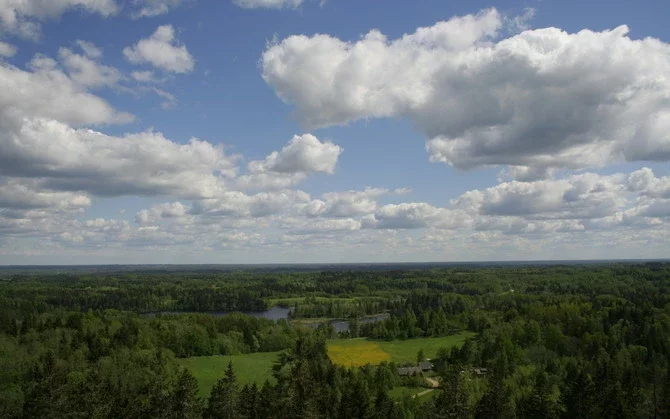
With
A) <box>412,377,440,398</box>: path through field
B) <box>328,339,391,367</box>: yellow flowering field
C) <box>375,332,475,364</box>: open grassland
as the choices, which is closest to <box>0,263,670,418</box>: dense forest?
<box>412,377,440,398</box>: path through field

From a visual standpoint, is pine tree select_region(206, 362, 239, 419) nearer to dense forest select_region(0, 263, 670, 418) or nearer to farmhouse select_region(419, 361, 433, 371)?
dense forest select_region(0, 263, 670, 418)

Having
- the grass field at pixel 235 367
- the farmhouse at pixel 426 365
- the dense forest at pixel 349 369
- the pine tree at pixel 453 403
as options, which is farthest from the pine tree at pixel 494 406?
the grass field at pixel 235 367

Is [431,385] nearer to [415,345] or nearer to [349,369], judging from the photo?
[349,369]

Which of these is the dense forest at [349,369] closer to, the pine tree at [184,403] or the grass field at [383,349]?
the pine tree at [184,403]

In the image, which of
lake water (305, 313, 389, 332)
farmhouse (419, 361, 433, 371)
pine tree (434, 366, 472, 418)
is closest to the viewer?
pine tree (434, 366, 472, 418)

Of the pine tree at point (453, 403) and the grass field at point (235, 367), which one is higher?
the pine tree at point (453, 403)

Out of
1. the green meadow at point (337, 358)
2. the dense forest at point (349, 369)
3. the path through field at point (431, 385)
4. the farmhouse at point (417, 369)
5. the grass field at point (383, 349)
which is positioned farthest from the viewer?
the grass field at point (383, 349)
